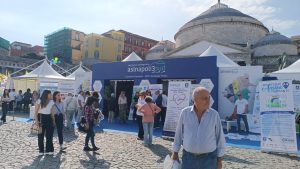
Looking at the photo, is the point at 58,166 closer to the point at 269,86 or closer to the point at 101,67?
the point at 269,86

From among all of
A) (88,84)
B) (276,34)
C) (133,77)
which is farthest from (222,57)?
(276,34)

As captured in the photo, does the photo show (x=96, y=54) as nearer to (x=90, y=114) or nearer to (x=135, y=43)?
(x=135, y=43)

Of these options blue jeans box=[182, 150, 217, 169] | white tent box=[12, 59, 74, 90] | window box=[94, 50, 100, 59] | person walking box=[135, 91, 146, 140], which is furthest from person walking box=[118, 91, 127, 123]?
window box=[94, 50, 100, 59]

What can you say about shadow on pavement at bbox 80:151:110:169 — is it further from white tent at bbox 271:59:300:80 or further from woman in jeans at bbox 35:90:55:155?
white tent at bbox 271:59:300:80

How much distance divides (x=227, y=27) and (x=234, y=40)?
7.49ft

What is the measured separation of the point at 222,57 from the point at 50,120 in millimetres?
11886

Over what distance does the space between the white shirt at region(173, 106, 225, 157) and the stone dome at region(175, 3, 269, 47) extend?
3995cm

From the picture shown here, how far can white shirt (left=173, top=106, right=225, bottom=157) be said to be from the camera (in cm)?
364

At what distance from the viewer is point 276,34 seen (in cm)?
4231

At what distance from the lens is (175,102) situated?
1090 cm

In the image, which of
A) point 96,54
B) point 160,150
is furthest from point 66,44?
point 160,150

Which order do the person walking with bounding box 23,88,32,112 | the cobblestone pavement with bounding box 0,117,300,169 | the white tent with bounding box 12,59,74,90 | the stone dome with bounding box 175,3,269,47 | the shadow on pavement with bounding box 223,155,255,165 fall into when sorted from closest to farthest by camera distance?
the cobblestone pavement with bounding box 0,117,300,169 → the shadow on pavement with bounding box 223,155,255,165 → the person walking with bounding box 23,88,32,112 → the white tent with bounding box 12,59,74,90 → the stone dome with bounding box 175,3,269,47

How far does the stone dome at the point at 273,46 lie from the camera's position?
1547 inches

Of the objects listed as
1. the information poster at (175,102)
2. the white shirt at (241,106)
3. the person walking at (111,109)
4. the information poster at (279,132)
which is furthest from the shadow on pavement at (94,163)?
the person walking at (111,109)
